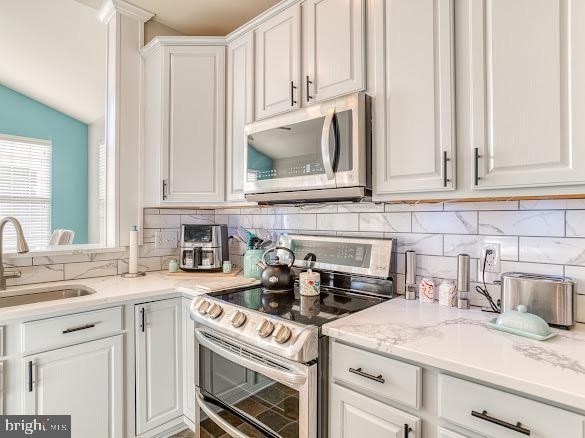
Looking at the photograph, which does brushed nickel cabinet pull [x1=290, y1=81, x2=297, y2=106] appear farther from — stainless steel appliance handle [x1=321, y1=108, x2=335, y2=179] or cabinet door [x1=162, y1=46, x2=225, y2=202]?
cabinet door [x1=162, y1=46, x2=225, y2=202]

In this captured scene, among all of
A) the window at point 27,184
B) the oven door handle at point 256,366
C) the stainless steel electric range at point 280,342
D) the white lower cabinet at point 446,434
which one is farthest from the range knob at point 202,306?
the window at point 27,184

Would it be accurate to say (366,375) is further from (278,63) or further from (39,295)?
(39,295)

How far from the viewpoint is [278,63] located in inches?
73.3

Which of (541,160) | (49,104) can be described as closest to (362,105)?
(541,160)

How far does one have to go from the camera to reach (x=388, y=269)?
1672 millimetres

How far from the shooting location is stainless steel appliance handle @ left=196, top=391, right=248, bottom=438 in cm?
145

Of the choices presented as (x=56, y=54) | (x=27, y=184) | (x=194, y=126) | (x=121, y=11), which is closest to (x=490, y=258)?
(x=194, y=126)

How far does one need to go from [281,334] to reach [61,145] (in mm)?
4520

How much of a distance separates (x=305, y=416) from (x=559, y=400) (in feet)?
2.48

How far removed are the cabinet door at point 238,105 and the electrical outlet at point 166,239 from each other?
0.67m

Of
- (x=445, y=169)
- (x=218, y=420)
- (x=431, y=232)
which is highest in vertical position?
(x=445, y=169)

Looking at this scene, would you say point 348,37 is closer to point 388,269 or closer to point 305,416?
point 388,269

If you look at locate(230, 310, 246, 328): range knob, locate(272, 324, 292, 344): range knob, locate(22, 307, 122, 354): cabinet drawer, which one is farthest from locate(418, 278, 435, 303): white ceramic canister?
locate(22, 307, 122, 354): cabinet drawer

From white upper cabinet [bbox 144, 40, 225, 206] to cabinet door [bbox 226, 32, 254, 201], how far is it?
6 centimetres
